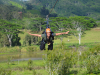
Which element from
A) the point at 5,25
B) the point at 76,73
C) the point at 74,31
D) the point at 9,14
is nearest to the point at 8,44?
the point at 5,25

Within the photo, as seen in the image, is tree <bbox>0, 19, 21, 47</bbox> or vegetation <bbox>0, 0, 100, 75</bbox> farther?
tree <bbox>0, 19, 21, 47</bbox>

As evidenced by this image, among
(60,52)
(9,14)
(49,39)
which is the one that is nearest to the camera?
(49,39)

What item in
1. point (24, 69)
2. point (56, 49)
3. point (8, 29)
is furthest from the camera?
point (8, 29)

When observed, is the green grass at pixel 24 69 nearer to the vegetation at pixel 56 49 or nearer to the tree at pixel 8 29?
the vegetation at pixel 56 49

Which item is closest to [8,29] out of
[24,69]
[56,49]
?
[24,69]

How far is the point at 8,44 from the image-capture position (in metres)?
55.2

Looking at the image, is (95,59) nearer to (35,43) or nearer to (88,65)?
(88,65)

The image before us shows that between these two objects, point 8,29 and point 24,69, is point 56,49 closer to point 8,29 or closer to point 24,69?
point 24,69

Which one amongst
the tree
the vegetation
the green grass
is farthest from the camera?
the tree

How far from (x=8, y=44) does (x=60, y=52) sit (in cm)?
3908

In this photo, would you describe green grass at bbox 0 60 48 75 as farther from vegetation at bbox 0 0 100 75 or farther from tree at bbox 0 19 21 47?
tree at bbox 0 19 21 47

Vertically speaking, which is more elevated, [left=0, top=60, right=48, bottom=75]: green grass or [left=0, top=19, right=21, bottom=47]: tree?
[left=0, top=19, right=21, bottom=47]: tree

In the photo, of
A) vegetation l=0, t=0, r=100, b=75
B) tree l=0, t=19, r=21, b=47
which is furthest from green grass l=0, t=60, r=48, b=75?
tree l=0, t=19, r=21, b=47

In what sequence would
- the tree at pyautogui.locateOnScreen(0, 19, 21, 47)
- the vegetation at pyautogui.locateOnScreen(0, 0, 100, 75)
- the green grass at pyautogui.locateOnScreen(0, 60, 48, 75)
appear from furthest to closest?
1. the tree at pyautogui.locateOnScreen(0, 19, 21, 47)
2. the green grass at pyautogui.locateOnScreen(0, 60, 48, 75)
3. the vegetation at pyautogui.locateOnScreen(0, 0, 100, 75)
